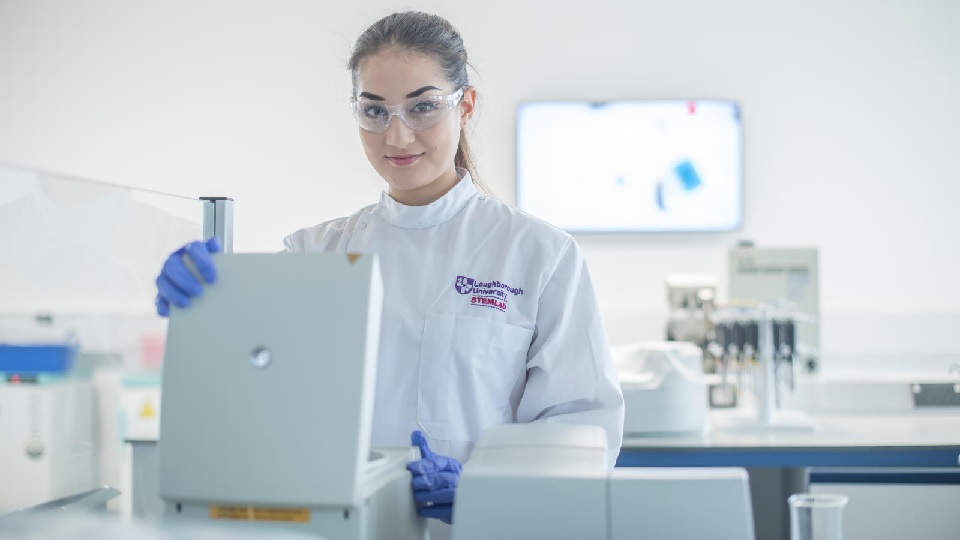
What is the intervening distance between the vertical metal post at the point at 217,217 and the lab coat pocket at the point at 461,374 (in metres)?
0.34

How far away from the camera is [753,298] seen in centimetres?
332

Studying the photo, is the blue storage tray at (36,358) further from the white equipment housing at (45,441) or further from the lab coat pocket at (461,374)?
the lab coat pocket at (461,374)

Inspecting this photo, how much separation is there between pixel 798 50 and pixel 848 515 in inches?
99.3

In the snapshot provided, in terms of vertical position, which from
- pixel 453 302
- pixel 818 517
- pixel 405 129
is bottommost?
pixel 818 517

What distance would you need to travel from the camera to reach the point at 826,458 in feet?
8.43

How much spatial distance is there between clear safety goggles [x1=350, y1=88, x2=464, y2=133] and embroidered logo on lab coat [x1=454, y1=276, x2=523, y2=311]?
0.25m

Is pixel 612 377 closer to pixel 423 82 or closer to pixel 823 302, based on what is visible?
pixel 423 82

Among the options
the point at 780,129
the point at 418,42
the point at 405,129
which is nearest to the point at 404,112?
the point at 405,129

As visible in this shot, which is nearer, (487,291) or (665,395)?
(487,291)

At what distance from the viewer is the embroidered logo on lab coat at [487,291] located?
149cm

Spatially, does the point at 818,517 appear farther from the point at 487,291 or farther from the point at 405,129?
the point at 405,129

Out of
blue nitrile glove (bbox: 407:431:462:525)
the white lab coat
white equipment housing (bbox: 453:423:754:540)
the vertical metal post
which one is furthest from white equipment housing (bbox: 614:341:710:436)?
white equipment housing (bbox: 453:423:754:540)

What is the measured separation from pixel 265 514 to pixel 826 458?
2049mm

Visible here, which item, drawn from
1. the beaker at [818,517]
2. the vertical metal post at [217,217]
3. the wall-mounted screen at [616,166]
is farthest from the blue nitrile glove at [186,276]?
the wall-mounted screen at [616,166]
